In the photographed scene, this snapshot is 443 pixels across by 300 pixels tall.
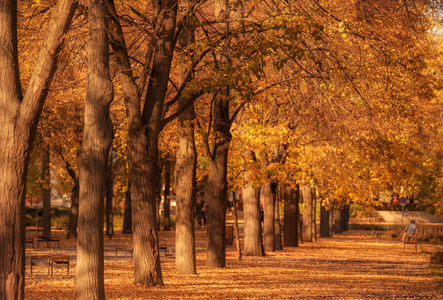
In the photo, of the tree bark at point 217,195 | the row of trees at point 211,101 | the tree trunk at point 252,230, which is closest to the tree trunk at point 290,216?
the row of trees at point 211,101

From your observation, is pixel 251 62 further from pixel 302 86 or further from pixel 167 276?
pixel 302 86

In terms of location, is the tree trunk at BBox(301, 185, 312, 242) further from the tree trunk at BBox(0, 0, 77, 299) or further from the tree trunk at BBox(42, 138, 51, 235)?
the tree trunk at BBox(0, 0, 77, 299)

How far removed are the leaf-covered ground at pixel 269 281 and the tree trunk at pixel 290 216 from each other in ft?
21.0

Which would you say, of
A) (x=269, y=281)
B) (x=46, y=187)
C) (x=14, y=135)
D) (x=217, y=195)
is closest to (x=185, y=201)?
(x=217, y=195)

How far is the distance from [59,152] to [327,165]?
13505 millimetres

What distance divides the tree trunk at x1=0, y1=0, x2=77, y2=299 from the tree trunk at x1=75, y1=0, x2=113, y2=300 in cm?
152

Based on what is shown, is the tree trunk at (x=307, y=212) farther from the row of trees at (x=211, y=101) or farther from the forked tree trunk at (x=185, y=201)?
the forked tree trunk at (x=185, y=201)

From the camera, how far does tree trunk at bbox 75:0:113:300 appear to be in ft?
37.0

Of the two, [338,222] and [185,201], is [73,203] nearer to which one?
[185,201]

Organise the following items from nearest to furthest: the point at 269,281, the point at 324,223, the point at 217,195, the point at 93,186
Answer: the point at 93,186 < the point at 269,281 < the point at 217,195 < the point at 324,223

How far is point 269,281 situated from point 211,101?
15.3ft

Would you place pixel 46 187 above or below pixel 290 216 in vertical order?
above

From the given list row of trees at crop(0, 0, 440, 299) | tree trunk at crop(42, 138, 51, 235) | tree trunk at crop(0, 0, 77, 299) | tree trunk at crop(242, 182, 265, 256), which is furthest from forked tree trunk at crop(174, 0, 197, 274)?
tree trunk at crop(42, 138, 51, 235)

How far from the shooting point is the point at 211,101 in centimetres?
1795
